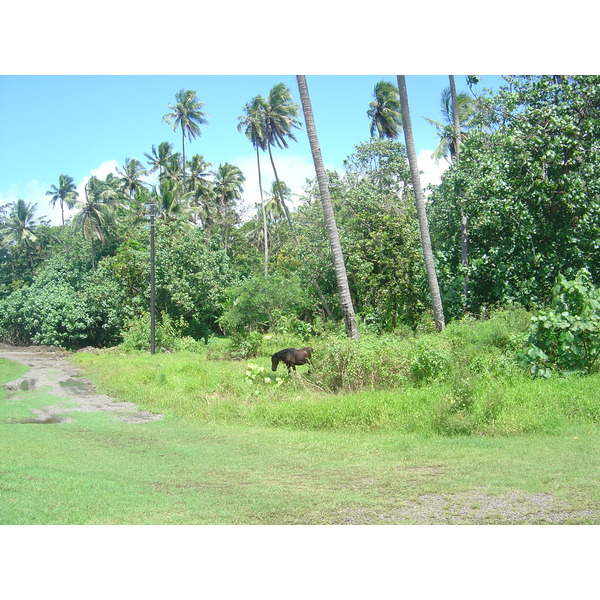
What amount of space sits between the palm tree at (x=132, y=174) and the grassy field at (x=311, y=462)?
26.9 m

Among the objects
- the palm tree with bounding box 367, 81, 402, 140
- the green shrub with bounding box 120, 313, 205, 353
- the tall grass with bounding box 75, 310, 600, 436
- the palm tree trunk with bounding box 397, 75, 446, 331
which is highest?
the palm tree with bounding box 367, 81, 402, 140

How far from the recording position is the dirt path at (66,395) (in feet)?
23.4

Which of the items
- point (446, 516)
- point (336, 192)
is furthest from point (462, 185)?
point (446, 516)

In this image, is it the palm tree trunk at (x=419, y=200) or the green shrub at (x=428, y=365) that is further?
the palm tree trunk at (x=419, y=200)

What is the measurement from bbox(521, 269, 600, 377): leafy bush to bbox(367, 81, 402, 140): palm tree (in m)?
15.4

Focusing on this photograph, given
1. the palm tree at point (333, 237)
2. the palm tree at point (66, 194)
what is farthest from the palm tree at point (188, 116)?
the palm tree at point (333, 237)

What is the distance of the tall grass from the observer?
5.91 m

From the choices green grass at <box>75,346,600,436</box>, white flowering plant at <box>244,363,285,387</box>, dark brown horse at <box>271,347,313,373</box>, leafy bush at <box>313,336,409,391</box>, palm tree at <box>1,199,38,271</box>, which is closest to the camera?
green grass at <box>75,346,600,436</box>

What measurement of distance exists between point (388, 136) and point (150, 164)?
14.9m

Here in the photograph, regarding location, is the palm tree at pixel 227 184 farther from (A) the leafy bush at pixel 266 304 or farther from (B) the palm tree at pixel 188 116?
(A) the leafy bush at pixel 266 304

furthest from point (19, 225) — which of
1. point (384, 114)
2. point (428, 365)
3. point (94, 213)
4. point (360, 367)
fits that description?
point (428, 365)

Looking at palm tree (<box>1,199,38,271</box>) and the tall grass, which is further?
palm tree (<box>1,199,38,271</box>)

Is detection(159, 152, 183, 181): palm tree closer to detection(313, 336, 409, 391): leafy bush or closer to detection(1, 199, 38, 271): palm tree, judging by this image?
detection(1, 199, 38, 271): palm tree

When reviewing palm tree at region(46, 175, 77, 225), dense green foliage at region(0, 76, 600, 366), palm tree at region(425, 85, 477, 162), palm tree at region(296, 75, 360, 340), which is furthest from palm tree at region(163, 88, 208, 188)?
palm tree at region(296, 75, 360, 340)
